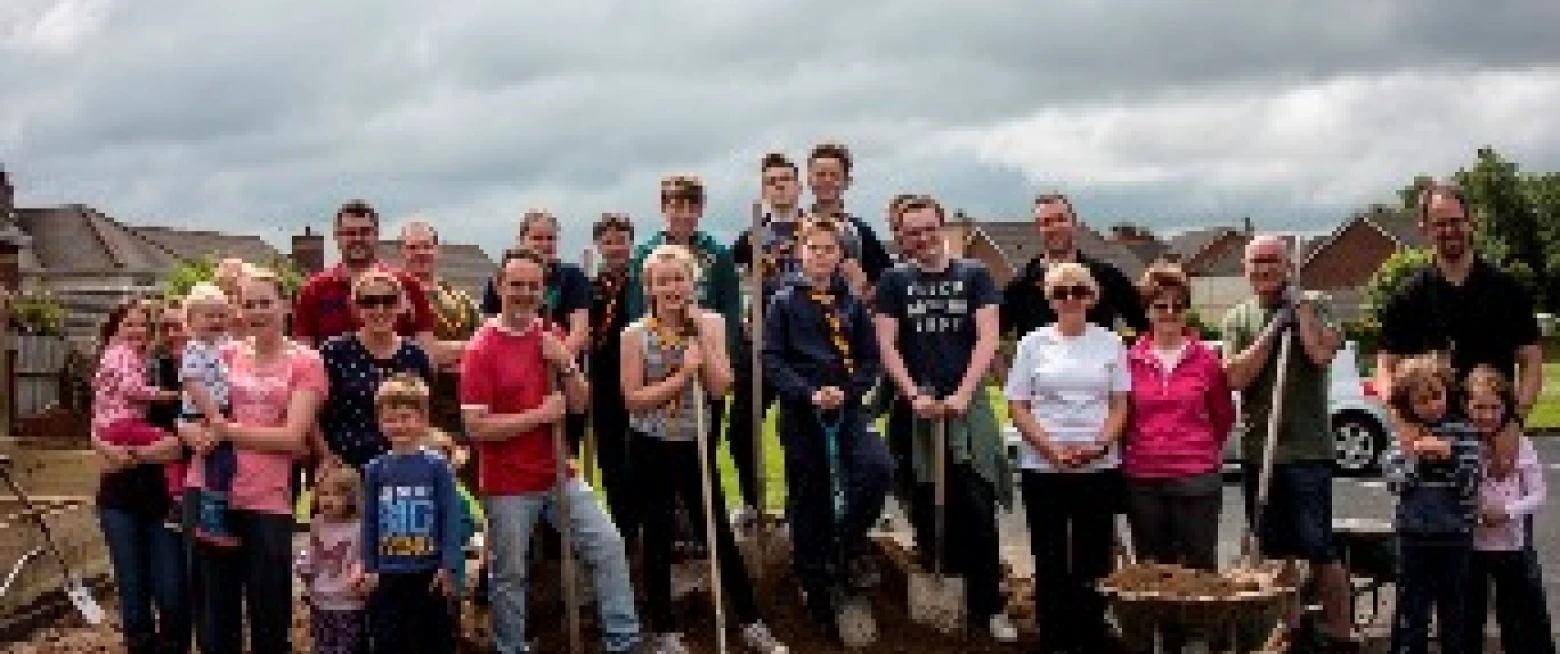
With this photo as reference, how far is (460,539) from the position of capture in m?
7.19

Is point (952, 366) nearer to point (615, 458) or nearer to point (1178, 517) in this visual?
point (1178, 517)

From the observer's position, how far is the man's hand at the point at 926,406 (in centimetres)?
849

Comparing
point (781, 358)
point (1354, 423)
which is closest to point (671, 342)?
point (781, 358)

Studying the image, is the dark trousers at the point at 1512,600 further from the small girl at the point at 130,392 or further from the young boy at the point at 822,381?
the small girl at the point at 130,392

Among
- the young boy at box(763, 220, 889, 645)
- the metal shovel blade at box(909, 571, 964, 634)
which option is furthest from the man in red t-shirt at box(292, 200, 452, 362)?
the metal shovel blade at box(909, 571, 964, 634)

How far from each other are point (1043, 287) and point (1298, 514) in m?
1.60

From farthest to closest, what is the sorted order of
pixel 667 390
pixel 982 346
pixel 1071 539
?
pixel 982 346, pixel 1071 539, pixel 667 390

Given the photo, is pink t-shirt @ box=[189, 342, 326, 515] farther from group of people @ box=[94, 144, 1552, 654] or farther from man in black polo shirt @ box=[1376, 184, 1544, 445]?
man in black polo shirt @ box=[1376, 184, 1544, 445]

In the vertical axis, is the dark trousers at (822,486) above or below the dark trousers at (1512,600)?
above

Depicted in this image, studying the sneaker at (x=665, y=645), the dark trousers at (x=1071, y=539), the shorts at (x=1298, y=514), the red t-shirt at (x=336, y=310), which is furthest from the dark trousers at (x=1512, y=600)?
the red t-shirt at (x=336, y=310)

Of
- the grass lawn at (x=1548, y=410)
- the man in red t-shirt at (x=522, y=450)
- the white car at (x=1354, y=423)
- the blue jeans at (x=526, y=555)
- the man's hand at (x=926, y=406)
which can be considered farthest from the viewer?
the grass lawn at (x=1548, y=410)

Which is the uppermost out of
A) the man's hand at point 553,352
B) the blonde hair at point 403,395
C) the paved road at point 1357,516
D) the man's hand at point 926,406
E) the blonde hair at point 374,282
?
the blonde hair at point 374,282

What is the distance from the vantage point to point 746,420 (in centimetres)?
944

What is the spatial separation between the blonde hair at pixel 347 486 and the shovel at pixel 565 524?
33.3 inches
